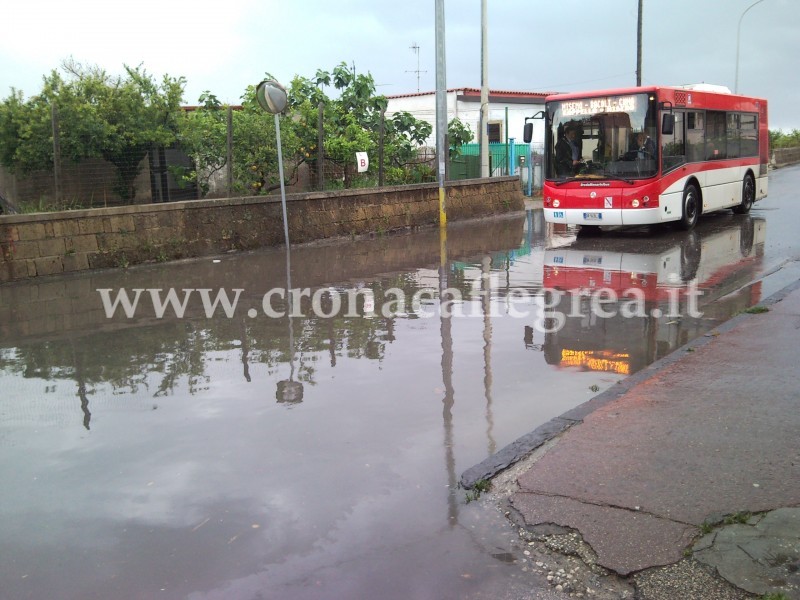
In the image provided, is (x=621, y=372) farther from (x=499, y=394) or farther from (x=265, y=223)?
(x=265, y=223)

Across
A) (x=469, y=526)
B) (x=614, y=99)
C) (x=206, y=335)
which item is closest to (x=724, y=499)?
(x=469, y=526)

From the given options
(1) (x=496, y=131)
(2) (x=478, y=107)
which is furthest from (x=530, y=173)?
(1) (x=496, y=131)

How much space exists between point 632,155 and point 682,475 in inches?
486

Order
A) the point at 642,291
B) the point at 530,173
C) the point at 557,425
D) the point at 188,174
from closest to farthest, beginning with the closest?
the point at 557,425, the point at 642,291, the point at 188,174, the point at 530,173

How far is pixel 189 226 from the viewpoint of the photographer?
14.2 metres

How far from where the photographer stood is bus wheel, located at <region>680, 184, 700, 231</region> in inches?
663

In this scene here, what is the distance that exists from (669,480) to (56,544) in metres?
3.22

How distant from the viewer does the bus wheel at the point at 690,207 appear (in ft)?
55.3

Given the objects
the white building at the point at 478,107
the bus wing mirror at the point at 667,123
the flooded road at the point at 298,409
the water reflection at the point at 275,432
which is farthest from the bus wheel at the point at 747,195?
the white building at the point at 478,107

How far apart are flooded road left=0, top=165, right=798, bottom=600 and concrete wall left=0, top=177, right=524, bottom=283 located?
1.78 ft

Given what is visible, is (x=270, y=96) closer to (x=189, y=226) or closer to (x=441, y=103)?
(x=189, y=226)

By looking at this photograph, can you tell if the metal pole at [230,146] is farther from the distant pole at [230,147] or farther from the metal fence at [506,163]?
the metal fence at [506,163]

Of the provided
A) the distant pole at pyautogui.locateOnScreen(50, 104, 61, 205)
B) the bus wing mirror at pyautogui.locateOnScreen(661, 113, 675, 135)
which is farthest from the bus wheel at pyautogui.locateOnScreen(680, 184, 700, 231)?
the distant pole at pyautogui.locateOnScreen(50, 104, 61, 205)

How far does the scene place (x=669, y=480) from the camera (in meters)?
4.33
